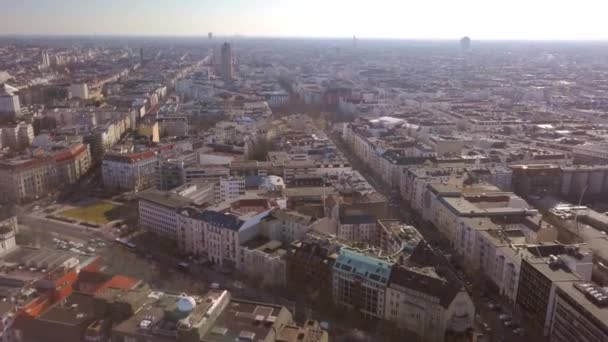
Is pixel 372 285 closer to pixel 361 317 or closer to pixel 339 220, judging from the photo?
pixel 361 317

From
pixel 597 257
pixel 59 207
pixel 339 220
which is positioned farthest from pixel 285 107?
pixel 597 257

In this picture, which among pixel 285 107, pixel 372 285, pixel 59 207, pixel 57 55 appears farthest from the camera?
pixel 57 55

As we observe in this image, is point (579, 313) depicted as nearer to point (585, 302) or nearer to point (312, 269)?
point (585, 302)

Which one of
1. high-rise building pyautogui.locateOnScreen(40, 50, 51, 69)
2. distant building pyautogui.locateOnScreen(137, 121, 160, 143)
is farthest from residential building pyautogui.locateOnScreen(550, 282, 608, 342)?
high-rise building pyautogui.locateOnScreen(40, 50, 51, 69)

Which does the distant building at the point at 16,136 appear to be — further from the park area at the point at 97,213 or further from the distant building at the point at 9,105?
the park area at the point at 97,213

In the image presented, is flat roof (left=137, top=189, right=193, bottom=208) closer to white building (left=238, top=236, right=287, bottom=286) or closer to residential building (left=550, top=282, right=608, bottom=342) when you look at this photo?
white building (left=238, top=236, right=287, bottom=286)

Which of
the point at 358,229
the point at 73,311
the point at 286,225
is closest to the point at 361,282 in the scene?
the point at 286,225

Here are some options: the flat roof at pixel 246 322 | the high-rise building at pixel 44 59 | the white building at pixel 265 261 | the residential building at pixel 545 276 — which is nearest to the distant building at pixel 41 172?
the white building at pixel 265 261
